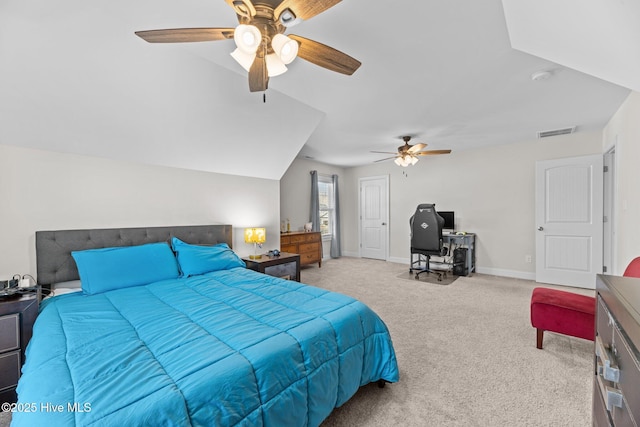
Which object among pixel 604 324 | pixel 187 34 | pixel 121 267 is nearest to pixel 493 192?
pixel 604 324

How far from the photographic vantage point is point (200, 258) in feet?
9.57

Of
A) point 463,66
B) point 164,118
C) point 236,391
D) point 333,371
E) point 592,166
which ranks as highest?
point 463,66

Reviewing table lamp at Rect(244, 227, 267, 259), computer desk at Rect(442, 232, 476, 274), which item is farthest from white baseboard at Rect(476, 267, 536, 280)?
table lamp at Rect(244, 227, 267, 259)

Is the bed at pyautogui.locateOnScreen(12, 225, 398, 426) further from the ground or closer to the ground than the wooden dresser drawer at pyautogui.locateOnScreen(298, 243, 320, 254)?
further from the ground

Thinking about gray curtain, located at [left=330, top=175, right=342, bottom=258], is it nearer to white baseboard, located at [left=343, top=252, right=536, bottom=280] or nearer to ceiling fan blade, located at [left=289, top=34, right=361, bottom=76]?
white baseboard, located at [left=343, top=252, right=536, bottom=280]

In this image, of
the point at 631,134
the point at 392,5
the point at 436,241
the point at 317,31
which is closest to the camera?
the point at 392,5

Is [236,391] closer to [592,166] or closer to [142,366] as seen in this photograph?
[142,366]

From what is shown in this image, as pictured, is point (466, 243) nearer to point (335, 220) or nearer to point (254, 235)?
point (335, 220)

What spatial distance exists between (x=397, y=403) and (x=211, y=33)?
2503mm

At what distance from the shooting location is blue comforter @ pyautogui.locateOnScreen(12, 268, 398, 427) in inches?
38.2

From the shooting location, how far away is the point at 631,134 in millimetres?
2650

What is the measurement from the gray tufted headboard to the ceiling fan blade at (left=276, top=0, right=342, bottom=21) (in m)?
2.73

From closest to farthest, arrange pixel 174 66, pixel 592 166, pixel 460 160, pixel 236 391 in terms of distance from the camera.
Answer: pixel 236 391 → pixel 174 66 → pixel 592 166 → pixel 460 160

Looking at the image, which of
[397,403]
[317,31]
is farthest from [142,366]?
[317,31]
